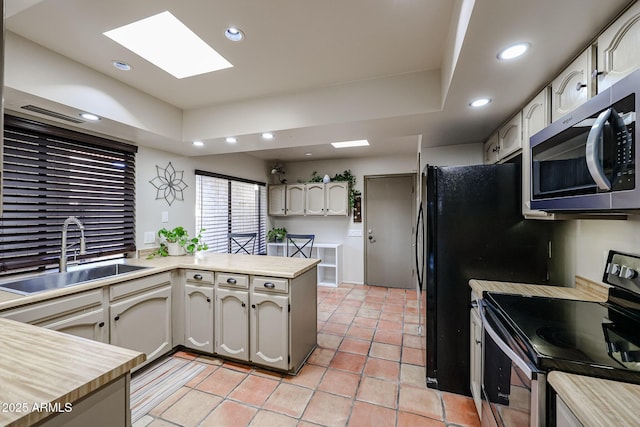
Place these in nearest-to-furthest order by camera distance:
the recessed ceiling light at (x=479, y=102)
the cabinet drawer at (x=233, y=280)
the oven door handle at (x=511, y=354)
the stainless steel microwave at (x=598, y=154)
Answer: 1. the stainless steel microwave at (x=598, y=154)
2. the oven door handle at (x=511, y=354)
3. the recessed ceiling light at (x=479, y=102)
4. the cabinet drawer at (x=233, y=280)

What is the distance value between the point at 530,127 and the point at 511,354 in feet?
4.84

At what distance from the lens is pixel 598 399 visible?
745mm

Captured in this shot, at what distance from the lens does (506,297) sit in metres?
1.53

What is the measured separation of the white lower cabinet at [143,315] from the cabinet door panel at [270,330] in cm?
86

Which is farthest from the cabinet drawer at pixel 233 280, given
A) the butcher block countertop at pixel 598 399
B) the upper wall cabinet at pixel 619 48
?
the upper wall cabinet at pixel 619 48

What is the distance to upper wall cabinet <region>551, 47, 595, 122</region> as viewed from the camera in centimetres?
120

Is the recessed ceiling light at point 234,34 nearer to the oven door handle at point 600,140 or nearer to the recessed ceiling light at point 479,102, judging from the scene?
the recessed ceiling light at point 479,102

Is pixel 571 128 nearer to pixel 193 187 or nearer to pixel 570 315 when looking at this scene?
pixel 570 315

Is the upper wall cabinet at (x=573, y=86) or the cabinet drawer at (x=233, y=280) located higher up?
the upper wall cabinet at (x=573, y=86)

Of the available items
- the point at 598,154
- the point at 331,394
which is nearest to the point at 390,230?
the point at 331,394

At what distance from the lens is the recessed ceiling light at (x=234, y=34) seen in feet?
5.34

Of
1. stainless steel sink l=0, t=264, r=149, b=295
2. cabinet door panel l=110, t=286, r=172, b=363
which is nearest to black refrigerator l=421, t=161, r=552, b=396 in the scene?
cabinet door panel l=110, t=286, r=172, b=363

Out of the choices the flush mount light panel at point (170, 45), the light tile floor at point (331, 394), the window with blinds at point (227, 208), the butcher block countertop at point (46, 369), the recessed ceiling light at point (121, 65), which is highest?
the flush mount light panel at point (170, 45)

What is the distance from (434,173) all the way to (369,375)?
175cm
